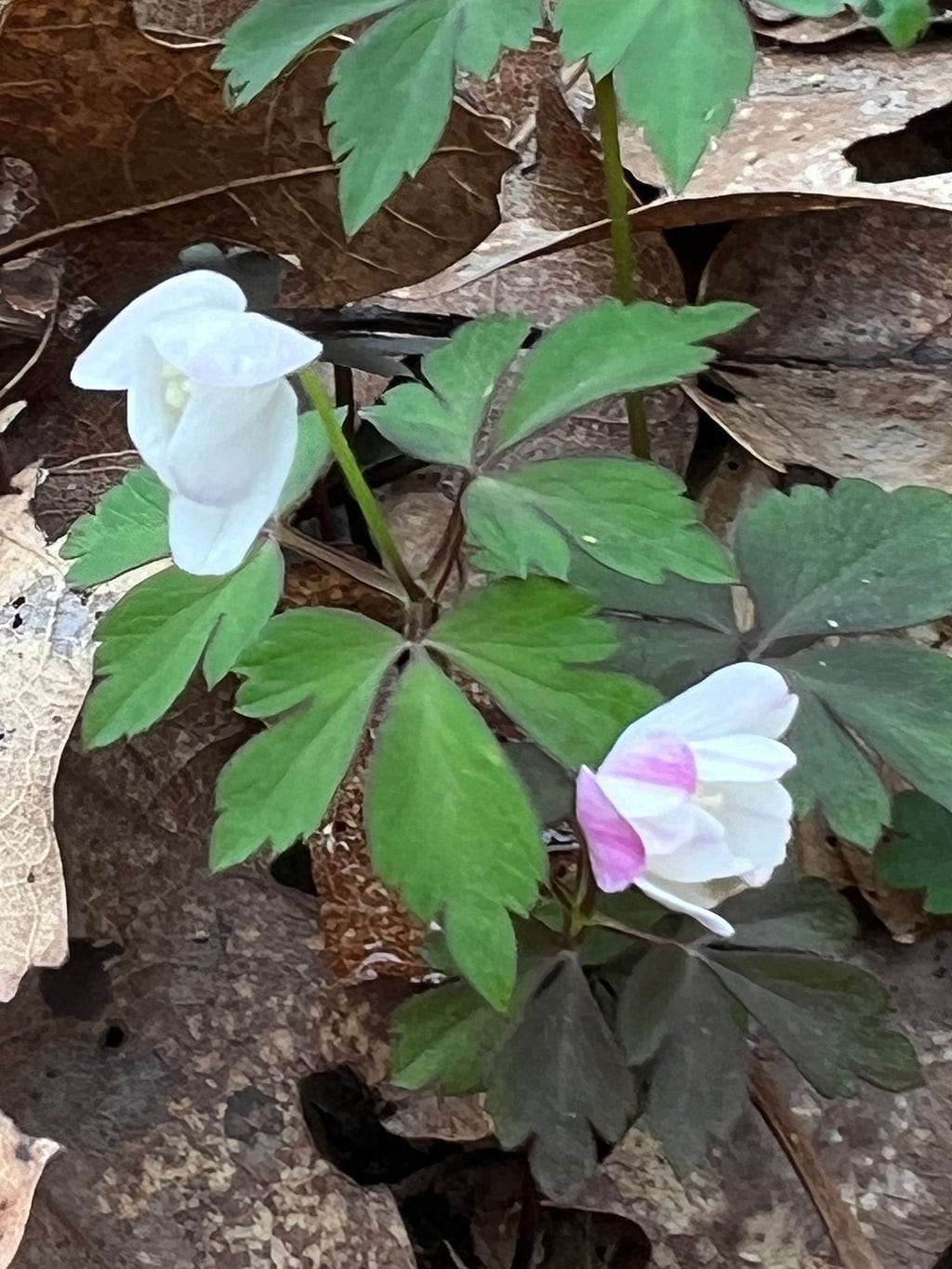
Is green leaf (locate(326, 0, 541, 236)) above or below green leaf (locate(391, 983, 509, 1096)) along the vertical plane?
above

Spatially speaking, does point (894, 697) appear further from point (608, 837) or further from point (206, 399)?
point (206, 399)

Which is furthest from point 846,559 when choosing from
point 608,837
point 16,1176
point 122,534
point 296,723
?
point 16,1176

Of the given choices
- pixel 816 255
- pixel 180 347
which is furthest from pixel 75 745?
pixel 816 255

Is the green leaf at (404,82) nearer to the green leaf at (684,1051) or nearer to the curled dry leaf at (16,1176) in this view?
the green leaf at (684,1051)

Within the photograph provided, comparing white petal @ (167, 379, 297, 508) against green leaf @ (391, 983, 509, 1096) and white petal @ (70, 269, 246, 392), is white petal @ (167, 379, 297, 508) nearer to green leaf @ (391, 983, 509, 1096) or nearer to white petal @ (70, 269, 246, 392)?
white petal @ (70, 269, 246, 392)

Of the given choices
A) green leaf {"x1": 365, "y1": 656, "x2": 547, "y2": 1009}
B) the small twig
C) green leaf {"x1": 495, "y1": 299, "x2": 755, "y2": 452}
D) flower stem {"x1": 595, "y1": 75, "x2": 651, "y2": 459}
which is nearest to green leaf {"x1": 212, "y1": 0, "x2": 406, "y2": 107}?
flower stem {"x1": 595, "y1": 75, "x2": 651, "y2": 459}

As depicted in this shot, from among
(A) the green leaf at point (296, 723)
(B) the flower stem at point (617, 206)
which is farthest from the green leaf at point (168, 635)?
(B) the flower stem at point (617, 206)

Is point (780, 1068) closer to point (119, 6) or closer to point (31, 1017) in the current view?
point (31, 1017)
